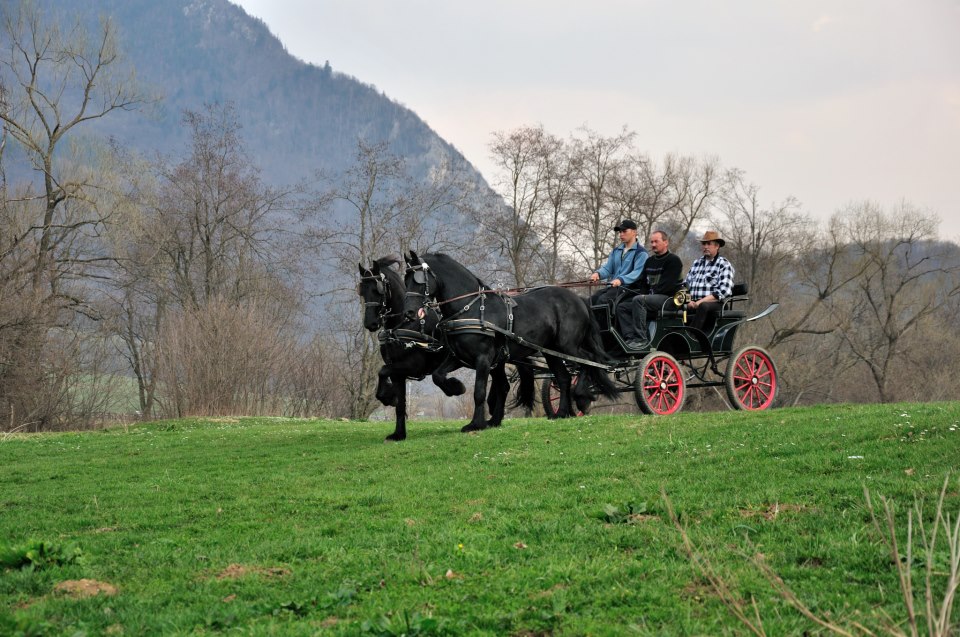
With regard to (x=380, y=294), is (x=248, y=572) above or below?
below

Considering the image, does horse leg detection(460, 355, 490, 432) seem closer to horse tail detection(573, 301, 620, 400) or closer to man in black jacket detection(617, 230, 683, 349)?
horse tail detection(573, 301, 620, 400)

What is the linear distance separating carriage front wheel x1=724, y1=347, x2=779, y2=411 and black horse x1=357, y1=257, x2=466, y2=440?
438 centimetres

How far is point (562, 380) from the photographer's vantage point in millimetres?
15008

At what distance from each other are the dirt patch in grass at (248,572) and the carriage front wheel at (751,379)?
32.3ft

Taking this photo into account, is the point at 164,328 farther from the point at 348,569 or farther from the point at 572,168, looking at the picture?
the point at 348,569

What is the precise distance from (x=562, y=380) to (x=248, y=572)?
973 centimetres

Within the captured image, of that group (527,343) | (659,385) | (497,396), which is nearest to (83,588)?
(527,343)

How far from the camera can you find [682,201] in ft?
139

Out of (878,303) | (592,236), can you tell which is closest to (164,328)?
(592,236)

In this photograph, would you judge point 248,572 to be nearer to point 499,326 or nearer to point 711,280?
point 499,326

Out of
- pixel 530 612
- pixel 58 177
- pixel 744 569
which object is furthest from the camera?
pixel 58 177

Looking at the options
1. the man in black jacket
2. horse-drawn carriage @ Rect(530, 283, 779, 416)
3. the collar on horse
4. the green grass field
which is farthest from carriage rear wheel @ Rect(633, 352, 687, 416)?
the collar on horse

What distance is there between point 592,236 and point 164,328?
1935cm

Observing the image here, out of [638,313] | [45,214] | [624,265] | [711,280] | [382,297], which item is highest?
[45,214]
